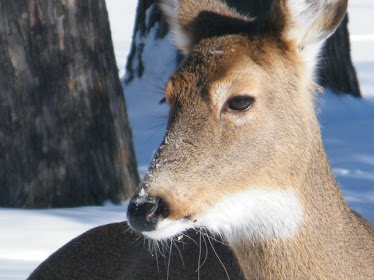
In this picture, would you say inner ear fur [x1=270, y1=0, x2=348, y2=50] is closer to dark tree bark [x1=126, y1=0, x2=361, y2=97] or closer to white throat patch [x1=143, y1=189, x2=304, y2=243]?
white throat patch [x1=143, y1=189, x2=304, y2=243]

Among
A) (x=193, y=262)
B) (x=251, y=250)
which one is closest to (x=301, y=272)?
(x=251, y=250)

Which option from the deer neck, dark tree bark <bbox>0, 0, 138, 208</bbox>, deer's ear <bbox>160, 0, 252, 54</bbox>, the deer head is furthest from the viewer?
dark tree bark <bbox>0, 0, 138, 208</bbox>

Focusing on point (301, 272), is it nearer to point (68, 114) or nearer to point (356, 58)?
point (68, 114)

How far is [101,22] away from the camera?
288 inches

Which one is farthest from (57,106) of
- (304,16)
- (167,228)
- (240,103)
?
(167,228)

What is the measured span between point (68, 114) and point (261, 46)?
3501 mm

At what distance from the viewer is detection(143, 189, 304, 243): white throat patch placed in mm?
3504

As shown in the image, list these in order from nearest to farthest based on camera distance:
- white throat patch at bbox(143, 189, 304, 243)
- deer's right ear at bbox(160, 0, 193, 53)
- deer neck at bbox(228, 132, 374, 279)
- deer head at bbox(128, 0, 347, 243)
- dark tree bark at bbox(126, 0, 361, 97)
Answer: deer head at bbox(128, 0, 347, 243) → white throat patch at bbox(143, 189, 304, 243) → deer neck at bbox(228, 132, 374, 279) → deer's right ear at bbox(160, 0, 193, 53) → dark tree bark at bbox(126, 0, 361, 97)

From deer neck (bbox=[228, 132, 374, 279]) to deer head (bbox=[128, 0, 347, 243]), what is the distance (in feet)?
0.11

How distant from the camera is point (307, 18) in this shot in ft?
12.5

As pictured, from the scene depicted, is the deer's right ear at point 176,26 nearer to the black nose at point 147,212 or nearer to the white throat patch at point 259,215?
the white throat patch at point 259,215

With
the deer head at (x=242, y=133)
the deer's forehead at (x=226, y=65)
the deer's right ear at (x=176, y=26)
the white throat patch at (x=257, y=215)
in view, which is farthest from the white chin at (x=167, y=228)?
the deer's right ear at (x=176, y=26)

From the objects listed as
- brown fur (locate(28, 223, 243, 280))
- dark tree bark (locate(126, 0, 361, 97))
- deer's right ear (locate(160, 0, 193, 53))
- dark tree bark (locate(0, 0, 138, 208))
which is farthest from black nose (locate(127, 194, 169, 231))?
dark tree bark (locate(126, 0, 361, 97))

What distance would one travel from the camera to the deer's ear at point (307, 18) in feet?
12.5
